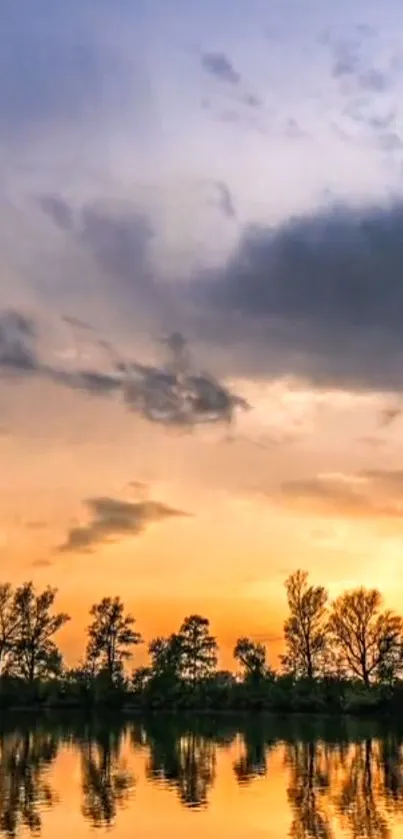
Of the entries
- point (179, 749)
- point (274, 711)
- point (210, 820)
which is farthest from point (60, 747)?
point (274, 711)

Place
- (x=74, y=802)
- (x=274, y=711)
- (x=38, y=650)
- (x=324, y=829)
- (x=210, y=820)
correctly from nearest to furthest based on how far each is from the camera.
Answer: (x=324, y=829) → (x=210, y=820) → (x=74, y=802) → (x=274, y=711) → (x=38, y=650)

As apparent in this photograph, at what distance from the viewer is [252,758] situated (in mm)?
52156

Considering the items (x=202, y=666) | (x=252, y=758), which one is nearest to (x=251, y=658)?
(x=202, y=666)

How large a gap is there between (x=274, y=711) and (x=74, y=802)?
7849cm

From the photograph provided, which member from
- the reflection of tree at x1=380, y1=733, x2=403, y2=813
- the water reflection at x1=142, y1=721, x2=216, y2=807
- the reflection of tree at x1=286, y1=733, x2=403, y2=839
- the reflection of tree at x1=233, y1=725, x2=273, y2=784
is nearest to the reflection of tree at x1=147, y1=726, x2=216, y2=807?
the water reflection at x1=142, y1=721, x2=216, y2=807

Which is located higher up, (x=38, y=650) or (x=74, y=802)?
(x=38, y=650)

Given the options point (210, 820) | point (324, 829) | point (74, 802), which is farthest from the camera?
point (74, 802)

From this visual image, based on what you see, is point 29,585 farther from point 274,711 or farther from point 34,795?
point 34,795

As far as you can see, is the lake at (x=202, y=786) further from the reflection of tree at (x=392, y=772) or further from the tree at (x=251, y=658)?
the tree at (x=251, y=658)

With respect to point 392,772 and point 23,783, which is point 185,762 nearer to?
point 392,772

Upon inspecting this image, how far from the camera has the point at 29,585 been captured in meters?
120

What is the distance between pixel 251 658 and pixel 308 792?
8544 centimetres

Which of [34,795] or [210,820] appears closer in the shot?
[210,820]

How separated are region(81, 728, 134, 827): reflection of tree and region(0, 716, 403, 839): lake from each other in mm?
57
